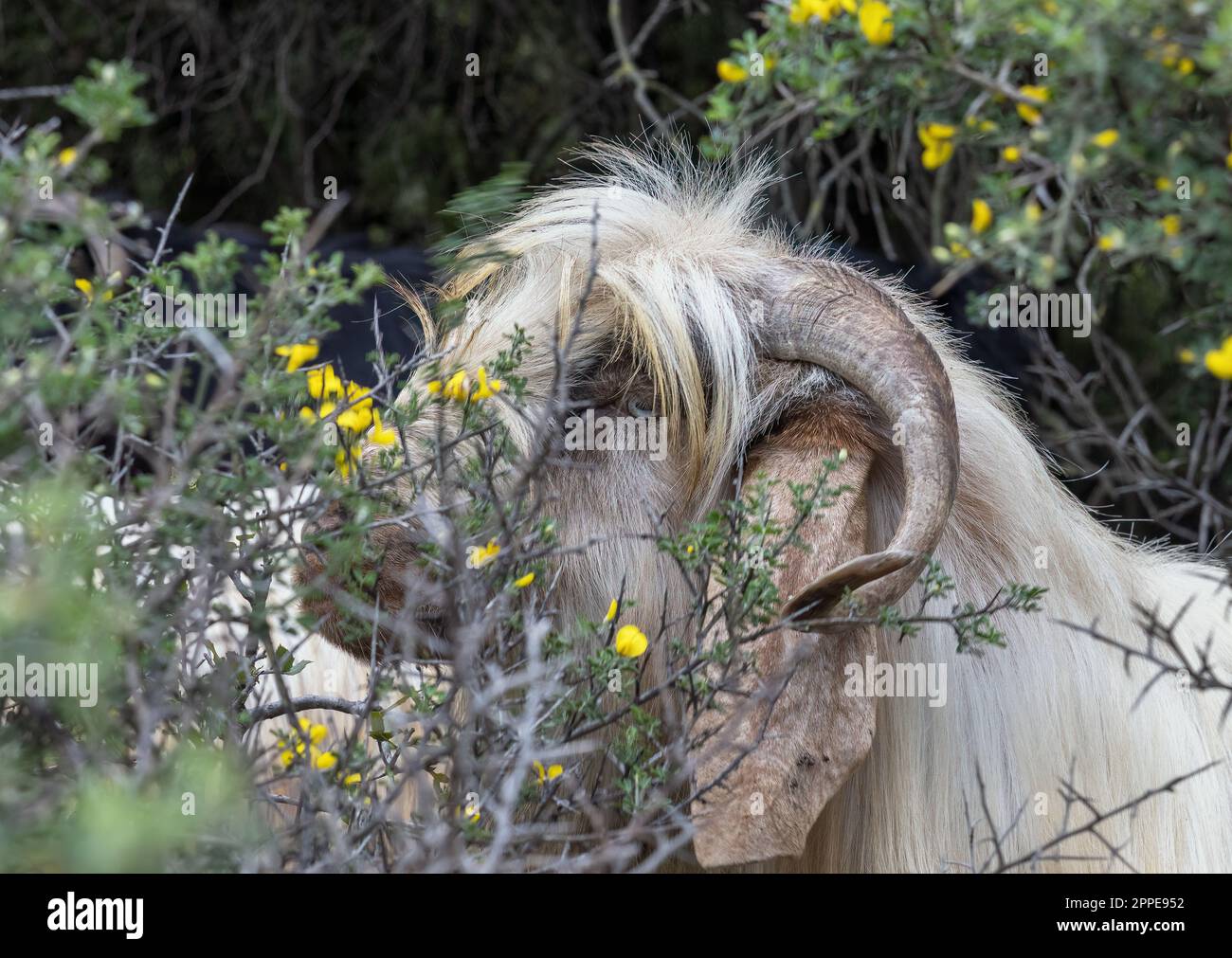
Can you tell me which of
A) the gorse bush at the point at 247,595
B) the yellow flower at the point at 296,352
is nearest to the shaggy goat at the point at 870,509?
the gorse bush at the point at 247,595

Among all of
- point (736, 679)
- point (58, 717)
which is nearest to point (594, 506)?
point (736, 679)

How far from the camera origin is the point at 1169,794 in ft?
9.93

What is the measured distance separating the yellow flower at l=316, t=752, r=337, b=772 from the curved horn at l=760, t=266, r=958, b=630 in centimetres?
86

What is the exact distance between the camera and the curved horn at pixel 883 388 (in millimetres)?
2477

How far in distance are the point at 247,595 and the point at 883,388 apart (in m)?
1.38

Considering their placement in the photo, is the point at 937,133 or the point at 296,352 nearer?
the point at 296,352

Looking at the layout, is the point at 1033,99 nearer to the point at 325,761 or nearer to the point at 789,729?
the point at 789,729

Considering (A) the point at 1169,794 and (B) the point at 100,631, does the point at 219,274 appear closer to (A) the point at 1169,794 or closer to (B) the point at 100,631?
(B) the point at 100,631

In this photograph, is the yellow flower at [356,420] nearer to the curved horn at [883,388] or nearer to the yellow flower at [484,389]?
the yellow flower at [484,389]

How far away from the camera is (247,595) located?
2.04 metres

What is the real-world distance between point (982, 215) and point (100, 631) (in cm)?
172

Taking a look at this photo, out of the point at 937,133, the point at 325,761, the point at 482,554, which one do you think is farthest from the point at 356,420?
the point at 937,133

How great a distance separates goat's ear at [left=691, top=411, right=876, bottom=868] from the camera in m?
2.39

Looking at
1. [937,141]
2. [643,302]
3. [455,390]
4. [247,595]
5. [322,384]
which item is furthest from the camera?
[643,302]
